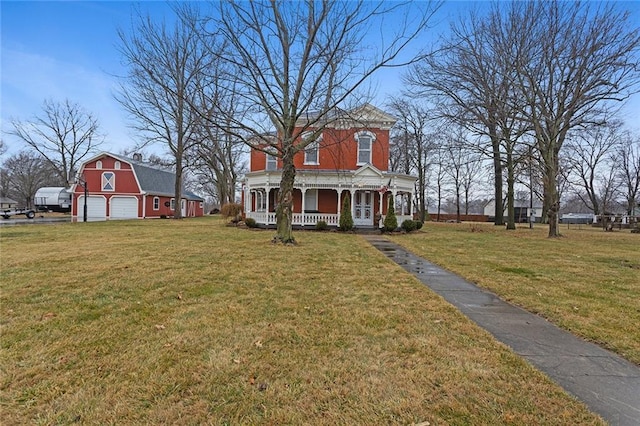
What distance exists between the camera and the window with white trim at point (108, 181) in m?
29.4

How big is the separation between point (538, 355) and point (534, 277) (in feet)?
14.3

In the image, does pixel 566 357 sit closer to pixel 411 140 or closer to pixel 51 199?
pixel 411 140

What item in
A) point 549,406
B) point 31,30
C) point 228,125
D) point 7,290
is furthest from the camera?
point 228,125

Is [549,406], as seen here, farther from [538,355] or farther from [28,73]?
[28,73]

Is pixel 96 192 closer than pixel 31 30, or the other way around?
pixel 31 30

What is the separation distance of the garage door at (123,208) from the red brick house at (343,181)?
15515 millimetres

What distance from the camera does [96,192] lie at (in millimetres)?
29312

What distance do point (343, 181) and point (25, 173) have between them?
58038 millimetres

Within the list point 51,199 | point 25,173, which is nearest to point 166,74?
point 51,199

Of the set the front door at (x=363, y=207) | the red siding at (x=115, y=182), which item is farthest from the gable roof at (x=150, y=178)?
the front door at (x=363, y=207)

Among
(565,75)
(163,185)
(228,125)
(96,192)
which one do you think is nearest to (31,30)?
(228,125)

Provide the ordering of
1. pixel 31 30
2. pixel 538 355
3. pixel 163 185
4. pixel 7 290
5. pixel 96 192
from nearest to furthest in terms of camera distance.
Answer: pixel 538 355 → pixel 7 290 → pixel 31 30 → pixel 96 192 → pixel 163 185

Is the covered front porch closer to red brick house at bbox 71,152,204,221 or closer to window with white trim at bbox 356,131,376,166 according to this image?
window with white trim at bbox 356,131,376,166

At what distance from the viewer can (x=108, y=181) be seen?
29.4 metres
